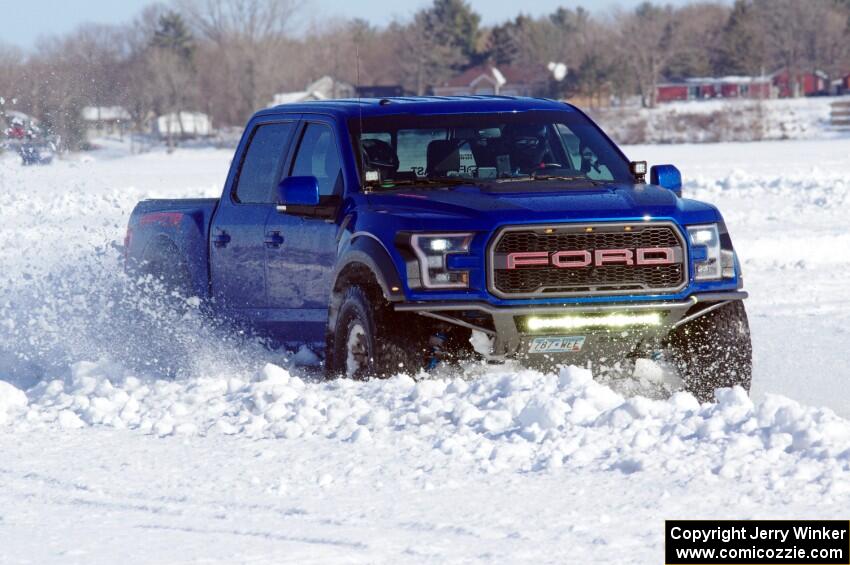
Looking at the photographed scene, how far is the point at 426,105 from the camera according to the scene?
8477mm

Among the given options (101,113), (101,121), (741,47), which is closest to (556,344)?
(101,121)

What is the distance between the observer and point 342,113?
8422 millimetres

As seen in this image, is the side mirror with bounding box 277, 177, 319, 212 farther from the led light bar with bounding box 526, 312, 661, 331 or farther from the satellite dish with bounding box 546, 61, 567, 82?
the satellite dish with bounding box 546, 61, 567, 82

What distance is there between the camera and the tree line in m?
100

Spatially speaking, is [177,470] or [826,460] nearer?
[826,460]

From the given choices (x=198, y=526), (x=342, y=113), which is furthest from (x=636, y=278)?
(x=198, y=526)

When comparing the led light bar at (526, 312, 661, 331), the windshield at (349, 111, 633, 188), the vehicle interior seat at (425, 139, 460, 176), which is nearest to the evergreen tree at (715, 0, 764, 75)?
the windshield at (349, 111, 633, 188)

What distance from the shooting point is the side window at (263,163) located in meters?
8.88

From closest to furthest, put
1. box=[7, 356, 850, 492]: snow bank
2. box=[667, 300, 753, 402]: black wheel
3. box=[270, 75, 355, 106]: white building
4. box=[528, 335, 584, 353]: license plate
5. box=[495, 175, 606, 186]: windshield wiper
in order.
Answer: box=[7, 356, 850, 492]: snow bank < box=[528, 335, 584, 353]: license plate < box=[667, 300, 753, 402]: black wheel < box=[495, 175, 606, 186]: windshield wiper < box=[270, 75, 355, 106]: white building

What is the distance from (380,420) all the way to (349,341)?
0.94 m

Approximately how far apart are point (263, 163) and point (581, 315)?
8.50ft

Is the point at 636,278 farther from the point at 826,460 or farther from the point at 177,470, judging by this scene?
the point at 177,470

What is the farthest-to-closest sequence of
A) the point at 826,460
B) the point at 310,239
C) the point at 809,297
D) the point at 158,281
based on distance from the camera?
1. the point at 809,297
2. the point at 158,281
3. the point at 310,239
4. the point at 826,460

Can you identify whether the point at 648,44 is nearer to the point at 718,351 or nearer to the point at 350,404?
the point at 718,351
